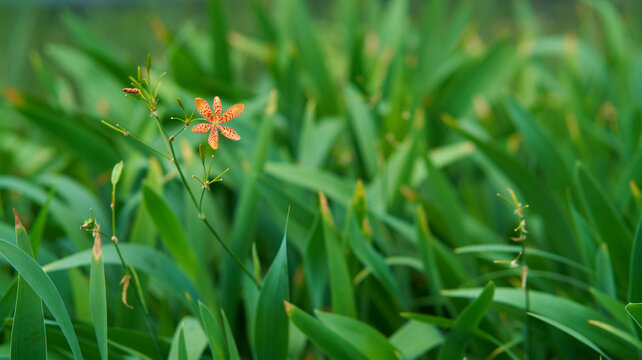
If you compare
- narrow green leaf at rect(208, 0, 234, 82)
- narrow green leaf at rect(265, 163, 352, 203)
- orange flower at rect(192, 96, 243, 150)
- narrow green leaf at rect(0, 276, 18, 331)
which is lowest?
narrow green leaf at rect(0, 276, 18, 331)

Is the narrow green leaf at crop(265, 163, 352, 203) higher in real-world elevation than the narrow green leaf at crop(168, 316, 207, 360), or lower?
higher

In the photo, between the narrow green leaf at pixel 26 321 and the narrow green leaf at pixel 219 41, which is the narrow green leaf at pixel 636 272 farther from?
the narrow green leaf at pixel 219 41

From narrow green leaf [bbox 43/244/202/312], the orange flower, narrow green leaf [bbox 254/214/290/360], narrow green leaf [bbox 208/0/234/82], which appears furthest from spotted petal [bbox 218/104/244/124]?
narrow green leaf [bbox 208/0/234/82]

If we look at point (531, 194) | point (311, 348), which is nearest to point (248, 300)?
point (311, 348)

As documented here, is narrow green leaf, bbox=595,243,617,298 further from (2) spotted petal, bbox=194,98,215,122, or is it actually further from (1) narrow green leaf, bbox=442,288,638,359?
(2) spotted petal, bbox=194,98,215,122

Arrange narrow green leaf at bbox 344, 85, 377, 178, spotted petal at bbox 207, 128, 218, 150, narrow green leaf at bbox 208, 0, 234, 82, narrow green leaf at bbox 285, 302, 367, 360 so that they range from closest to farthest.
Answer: spotted petal at bbox 207, 128, 218, 150, narrow green leaf at bbox 285, 302, 367, 360, narrow green leaf at bbox 344, 85, 377, 178, narrow green leaf at bbox 208, 0, 234, 82

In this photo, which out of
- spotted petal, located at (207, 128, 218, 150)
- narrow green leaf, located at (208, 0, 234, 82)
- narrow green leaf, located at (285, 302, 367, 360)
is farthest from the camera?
narrow green leaf, located at (208, 0, 234, 82)
